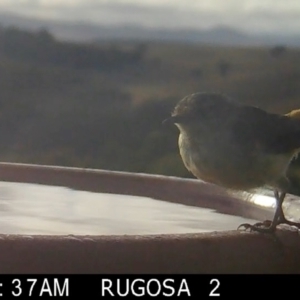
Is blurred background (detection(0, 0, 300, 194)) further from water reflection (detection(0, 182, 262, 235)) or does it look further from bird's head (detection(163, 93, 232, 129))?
bird's head (detection(163, 93, 232, 129))

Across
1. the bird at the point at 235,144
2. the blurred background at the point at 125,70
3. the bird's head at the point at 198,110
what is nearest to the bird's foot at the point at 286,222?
the bird at the point at 235,144

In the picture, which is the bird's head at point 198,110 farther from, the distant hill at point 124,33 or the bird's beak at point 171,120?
the distant hill at point 124,33

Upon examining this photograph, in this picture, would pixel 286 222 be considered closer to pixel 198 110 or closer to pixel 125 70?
pixel 198 110

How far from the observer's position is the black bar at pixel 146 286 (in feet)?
1.50

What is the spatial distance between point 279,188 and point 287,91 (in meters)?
0.77

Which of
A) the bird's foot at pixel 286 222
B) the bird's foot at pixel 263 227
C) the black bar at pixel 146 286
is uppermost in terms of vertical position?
the bird's foot at pixel 286 222

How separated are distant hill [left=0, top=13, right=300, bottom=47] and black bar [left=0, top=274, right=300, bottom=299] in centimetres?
87

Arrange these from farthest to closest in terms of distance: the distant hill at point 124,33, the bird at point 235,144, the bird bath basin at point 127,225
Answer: the distant hill at point 124,33, the bird at point 235,144, the bird bath basin at point 127,225

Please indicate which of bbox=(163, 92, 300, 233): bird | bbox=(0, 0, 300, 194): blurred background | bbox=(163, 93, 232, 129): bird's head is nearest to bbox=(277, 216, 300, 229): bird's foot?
bbox=(163, 92, 300, 233): bird

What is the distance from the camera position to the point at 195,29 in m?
1.34

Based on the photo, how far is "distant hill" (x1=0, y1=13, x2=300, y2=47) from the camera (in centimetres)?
133

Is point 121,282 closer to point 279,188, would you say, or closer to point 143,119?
point 279,188

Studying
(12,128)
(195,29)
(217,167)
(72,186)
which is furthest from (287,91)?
(217,167)

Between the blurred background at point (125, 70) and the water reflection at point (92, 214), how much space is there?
0.57 m
